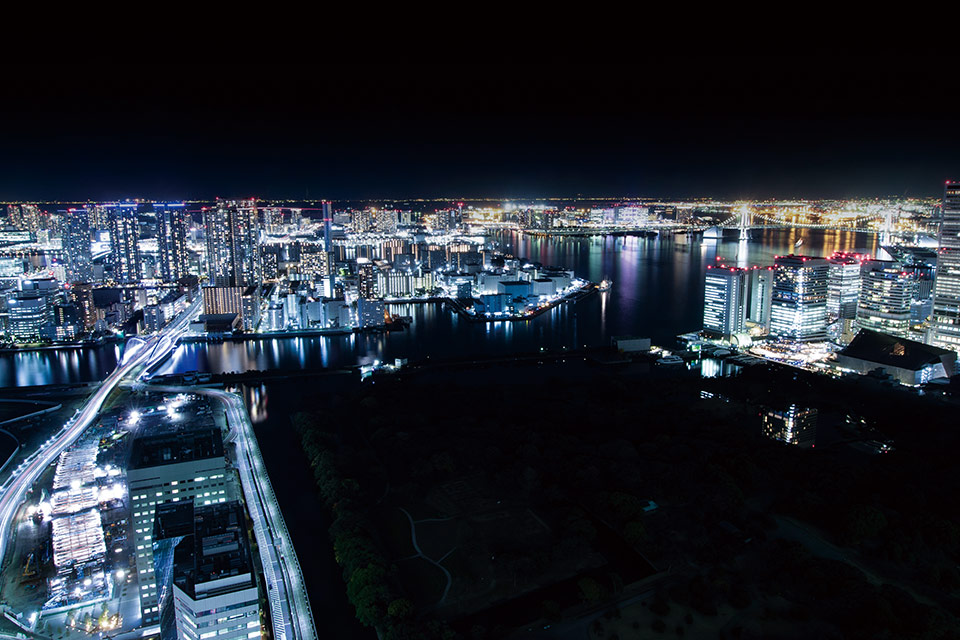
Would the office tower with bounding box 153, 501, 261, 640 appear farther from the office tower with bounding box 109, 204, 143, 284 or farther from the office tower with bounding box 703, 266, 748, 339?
the office tower with bounding box 109, 204, 143, 284

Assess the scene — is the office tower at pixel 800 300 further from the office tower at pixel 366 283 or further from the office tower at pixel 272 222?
the office tower at pixel 272 222

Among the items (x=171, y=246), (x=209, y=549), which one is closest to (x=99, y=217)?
(x=171, y=246)

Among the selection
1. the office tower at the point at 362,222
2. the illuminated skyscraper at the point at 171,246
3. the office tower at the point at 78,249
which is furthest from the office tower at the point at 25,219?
the office tower at the point at 362,222

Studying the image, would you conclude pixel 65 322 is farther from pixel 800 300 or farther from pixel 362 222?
pixel 362 222

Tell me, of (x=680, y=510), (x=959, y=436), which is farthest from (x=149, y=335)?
(x=959, y=436)

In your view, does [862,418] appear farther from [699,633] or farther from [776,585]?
[699,633]

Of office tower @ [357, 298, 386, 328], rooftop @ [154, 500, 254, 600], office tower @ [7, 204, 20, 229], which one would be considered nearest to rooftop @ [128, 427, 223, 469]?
rooftop @ [154, 500, 254, 600]
